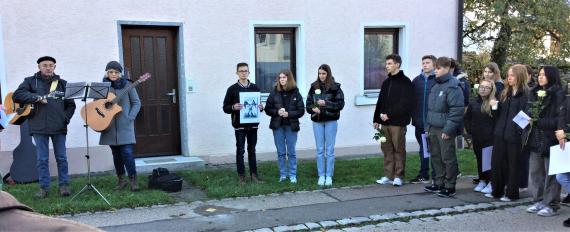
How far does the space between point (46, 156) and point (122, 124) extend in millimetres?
1047

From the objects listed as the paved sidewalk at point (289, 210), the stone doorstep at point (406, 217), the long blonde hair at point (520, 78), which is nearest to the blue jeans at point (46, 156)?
the paved sidewalk at point (289, 210)

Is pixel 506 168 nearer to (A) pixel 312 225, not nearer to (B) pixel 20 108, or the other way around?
(A) pixel 312 225

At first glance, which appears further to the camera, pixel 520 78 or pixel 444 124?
pixel 444 124

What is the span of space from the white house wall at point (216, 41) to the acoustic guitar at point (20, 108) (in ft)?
2.27

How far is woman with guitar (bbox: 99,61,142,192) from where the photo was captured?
653cm

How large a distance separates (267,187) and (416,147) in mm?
4582

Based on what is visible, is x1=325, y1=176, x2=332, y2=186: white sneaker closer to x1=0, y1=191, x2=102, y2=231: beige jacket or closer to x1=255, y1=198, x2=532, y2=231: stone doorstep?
x1=255, y1=198, x2=532, y2=231: stone doorstep

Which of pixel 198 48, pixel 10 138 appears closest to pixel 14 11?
pixel 10 138

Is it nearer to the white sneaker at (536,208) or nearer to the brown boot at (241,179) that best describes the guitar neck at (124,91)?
the brown boot at (241,179)

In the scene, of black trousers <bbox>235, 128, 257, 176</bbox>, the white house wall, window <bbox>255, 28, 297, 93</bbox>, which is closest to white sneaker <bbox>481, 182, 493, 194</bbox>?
the white house wall

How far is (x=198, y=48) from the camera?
841cm

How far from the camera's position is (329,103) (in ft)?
23.1

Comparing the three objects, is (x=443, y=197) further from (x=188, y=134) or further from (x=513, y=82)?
(x=188, y=134)

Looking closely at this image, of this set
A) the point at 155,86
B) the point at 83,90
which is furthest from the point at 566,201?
the point at 155,86
